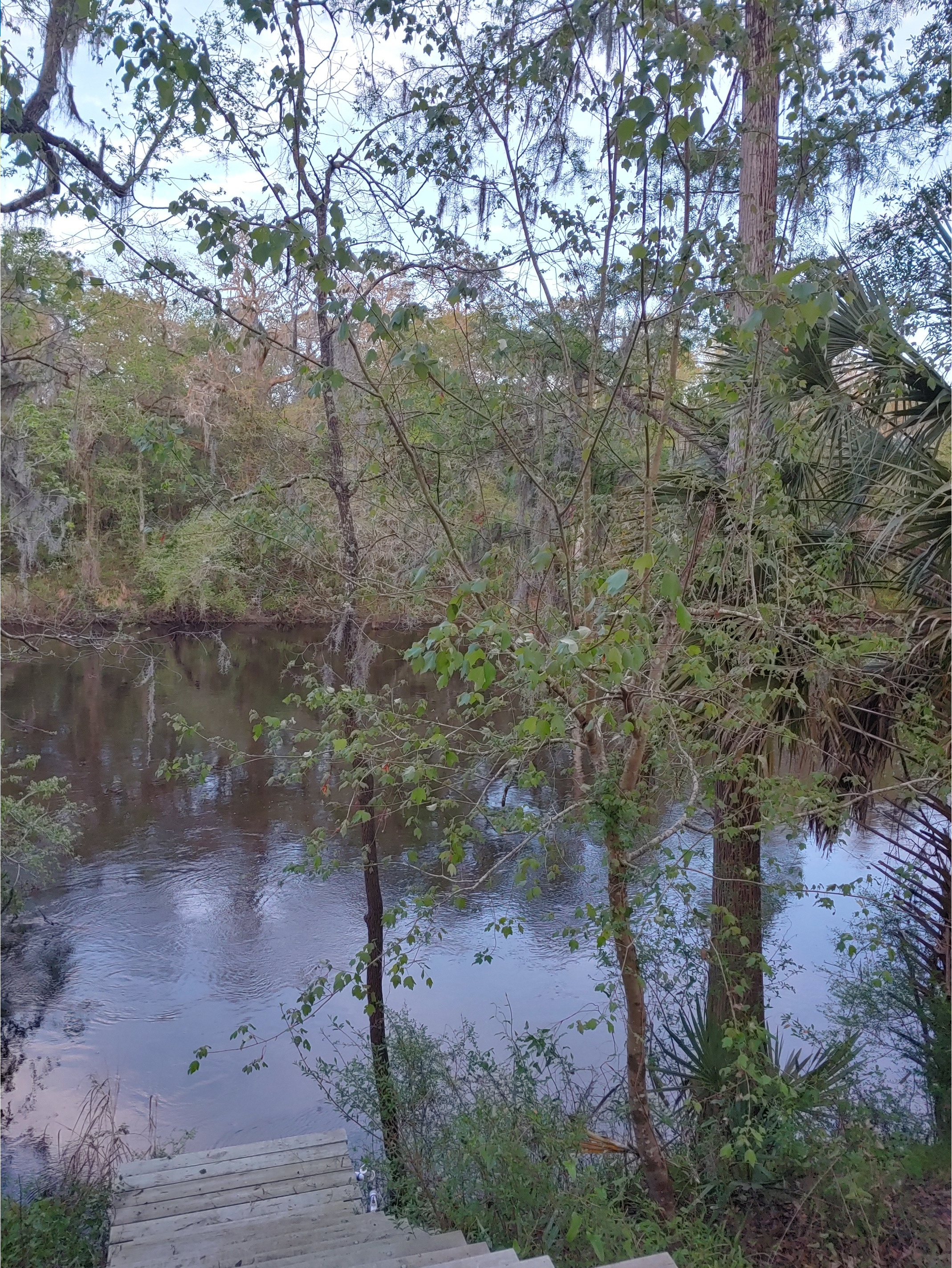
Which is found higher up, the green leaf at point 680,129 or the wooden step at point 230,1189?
the green leaf at point 680,129

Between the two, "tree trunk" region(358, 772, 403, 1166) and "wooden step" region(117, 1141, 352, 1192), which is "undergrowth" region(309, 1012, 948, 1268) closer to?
"tree trunk" region(358, 772, 403, 1166)

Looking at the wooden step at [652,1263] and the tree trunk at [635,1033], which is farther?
the tree trunk at [635,1033]

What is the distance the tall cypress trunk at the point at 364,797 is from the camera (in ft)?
14.7

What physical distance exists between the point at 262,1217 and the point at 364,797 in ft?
6.90

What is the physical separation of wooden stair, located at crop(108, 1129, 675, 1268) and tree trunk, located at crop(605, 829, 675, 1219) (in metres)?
0.81

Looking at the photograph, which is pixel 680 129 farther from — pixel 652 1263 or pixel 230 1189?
pixel 230 1189

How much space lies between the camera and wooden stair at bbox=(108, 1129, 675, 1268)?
9.59ft

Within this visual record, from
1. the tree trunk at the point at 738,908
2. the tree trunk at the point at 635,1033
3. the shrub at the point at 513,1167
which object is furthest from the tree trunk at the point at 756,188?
the shrub at the point at 513,1167

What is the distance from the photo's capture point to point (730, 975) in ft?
14.1

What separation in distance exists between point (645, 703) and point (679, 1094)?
287 centimetres

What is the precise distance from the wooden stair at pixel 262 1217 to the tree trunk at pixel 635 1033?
81 cm

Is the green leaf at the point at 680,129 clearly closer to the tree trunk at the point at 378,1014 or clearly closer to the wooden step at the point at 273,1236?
the tree trunk at the point at 378,1014

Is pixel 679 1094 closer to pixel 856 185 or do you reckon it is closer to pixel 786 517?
pixel 786 517

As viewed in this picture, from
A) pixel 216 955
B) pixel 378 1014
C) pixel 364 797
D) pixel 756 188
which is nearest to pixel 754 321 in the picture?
pixel 756 188
